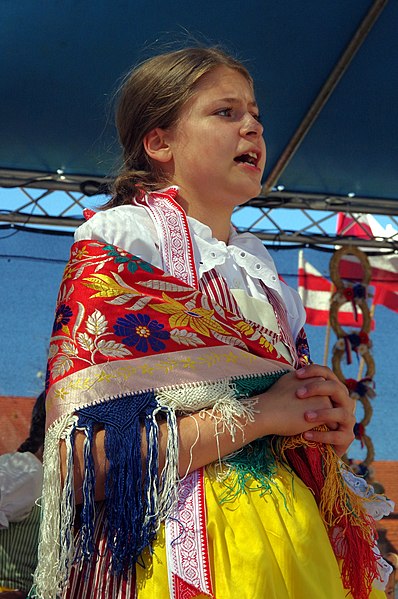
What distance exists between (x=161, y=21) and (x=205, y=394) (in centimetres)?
243

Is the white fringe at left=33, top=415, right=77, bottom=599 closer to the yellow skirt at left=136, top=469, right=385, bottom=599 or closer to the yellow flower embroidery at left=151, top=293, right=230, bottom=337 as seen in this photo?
the yellow skirt at left=136, top=469, right=385, bottom=599

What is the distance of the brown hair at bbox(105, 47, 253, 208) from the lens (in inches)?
66.0

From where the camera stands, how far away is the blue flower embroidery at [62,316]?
1.32 meters

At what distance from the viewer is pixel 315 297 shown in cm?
467

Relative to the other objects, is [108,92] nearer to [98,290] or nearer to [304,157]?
[304,157]

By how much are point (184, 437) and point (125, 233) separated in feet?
1.33

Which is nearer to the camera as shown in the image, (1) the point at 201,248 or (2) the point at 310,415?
(2) the point at 310,415

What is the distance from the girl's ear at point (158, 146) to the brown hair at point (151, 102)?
14 mm

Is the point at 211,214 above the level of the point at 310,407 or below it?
above

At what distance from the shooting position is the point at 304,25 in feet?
10.9

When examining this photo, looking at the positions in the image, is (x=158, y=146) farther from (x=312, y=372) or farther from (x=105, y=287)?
(x=312, y=372)

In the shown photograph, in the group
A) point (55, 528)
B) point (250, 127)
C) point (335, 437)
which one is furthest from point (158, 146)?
point (55, 528)

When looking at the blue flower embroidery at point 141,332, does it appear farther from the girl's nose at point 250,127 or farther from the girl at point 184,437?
the girl's nose at point 250,127

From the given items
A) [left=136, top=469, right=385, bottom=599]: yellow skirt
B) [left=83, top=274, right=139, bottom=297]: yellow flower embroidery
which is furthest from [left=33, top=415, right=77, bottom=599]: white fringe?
[left=83, top=274, right=139, bottom=297]: yellow flower embroidery
